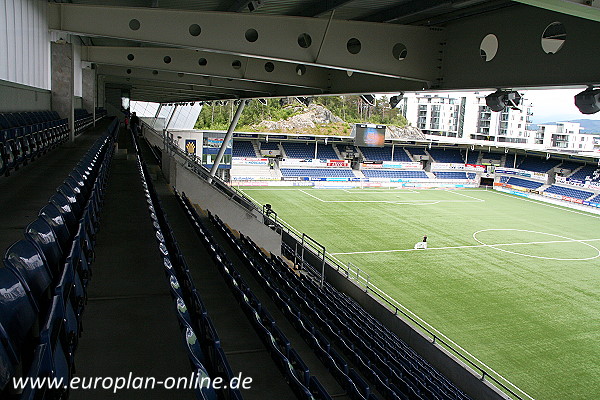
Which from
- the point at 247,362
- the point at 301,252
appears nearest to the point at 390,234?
the point at 301,252

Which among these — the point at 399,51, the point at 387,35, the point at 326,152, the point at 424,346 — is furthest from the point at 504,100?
the point at 326,152

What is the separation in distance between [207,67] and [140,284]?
7.33 meters

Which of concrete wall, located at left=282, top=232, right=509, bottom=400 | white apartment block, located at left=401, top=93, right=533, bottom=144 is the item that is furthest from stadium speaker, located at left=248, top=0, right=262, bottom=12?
white apartment block, located at left=401, top=93, right=533, bottom=144

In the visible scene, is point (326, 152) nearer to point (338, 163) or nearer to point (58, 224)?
point (338, 163)

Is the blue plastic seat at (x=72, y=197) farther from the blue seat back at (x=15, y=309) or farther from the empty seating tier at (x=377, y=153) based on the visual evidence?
the empty seating tier at (x=377, y=153)

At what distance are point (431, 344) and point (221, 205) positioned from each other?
568cm

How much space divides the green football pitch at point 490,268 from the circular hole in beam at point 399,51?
24.6 feet

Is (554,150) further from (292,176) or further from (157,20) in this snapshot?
(157,20)

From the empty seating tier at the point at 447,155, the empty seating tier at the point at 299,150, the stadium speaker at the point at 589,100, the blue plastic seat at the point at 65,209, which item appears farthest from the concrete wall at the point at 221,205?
the empty seating tier at the point at 447,155

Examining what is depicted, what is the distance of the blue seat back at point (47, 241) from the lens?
8.93ft

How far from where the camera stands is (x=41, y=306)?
2461 millimetres

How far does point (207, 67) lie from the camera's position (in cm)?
1049

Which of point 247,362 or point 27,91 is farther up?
point 27,91

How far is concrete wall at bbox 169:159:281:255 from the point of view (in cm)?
1155
